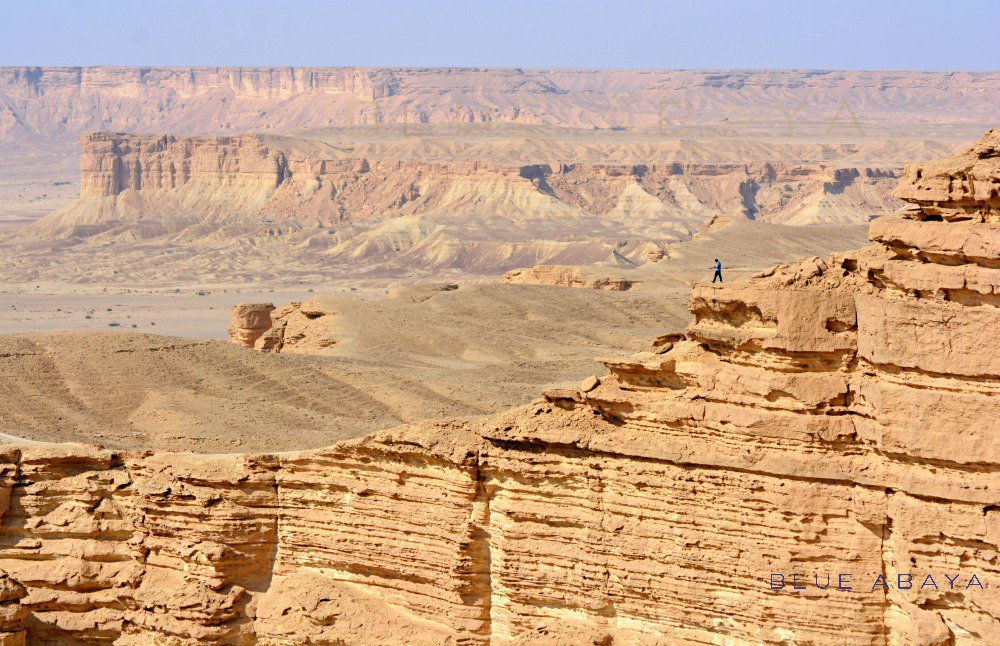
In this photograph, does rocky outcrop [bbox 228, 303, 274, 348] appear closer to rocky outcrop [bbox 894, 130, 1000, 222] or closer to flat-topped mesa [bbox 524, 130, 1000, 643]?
flat-topped mesa [bbox 524, 130, 1000, 643]

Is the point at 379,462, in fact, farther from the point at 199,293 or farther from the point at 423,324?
the point at 199,293

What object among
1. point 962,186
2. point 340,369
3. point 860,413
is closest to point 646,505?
point 860,413

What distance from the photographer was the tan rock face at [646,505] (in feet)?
39.1

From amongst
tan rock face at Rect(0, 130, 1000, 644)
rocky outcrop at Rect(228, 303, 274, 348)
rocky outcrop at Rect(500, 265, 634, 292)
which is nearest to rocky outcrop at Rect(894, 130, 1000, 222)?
tan rock face at Rect(0, 130, 1000, 644)

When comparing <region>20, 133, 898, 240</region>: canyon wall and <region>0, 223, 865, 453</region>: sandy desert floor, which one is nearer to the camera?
<region>0, 223, 865, 453</region>: sandy desert floor

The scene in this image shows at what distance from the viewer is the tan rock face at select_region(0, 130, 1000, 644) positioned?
11.9 m

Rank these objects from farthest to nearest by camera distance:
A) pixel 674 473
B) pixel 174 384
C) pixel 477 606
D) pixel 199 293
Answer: pixel 199 293 < pixel 174 384 < pixel 477 606 < pixel 674 473

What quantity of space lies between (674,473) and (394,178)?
403ft

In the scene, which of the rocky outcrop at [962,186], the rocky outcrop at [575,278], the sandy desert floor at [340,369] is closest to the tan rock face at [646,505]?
the rocky outcrop at [962,186]

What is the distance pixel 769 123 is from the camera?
614 ft

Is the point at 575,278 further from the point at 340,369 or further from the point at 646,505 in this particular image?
the point at 646,505

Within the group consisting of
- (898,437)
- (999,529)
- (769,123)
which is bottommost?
(999,529)

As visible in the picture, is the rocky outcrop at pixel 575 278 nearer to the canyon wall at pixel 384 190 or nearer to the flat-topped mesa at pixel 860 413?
the flat-topped mesa at pixel 860 413

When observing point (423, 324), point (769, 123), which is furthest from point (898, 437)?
point (769, 123)
